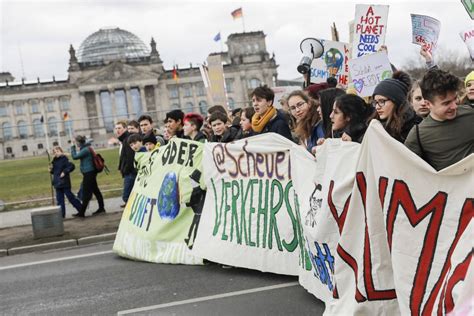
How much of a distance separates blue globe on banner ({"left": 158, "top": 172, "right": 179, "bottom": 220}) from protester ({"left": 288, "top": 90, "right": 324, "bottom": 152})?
201cm

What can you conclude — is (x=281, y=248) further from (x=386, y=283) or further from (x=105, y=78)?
(x=105, y=78)

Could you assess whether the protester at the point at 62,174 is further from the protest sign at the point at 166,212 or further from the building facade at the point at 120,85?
the building facade at the point at 120,85

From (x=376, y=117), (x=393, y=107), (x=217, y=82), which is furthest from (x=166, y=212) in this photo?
(x=217, y=82)

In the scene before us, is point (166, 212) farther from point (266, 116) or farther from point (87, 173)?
point (87, 173)

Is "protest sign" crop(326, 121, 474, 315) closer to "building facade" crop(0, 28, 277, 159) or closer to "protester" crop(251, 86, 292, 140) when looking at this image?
"protester" crop(251, 86, 292, 140)

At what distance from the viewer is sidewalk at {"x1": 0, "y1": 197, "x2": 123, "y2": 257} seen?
32.7ft

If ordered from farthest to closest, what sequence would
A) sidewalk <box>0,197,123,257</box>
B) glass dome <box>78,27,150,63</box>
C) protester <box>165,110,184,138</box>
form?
1. glass dome <box>78,27,150,63</box>
2. sidewalk <box>0,197,123,257</box>
3. protester <box>165,110,184,138</box>

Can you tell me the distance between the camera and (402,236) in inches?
163

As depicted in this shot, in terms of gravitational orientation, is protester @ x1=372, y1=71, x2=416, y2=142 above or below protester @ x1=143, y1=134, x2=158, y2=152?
above

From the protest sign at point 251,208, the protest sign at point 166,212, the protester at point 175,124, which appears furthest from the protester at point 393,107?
the protester at point 175,124

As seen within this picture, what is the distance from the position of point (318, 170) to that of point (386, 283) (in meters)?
1.26

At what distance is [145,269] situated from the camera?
7.58 metres

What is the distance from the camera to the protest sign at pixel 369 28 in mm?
7344

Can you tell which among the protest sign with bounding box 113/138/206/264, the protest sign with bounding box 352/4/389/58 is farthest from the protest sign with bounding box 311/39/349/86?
the protest sign with bounding box 113/138/206/264
